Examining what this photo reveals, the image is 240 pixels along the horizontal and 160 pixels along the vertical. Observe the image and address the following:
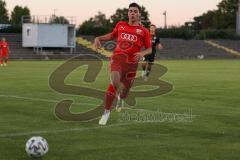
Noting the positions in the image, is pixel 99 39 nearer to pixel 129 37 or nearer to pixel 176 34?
pixel 129 37

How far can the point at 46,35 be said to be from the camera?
63.5 meters

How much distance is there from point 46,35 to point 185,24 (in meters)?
81.4

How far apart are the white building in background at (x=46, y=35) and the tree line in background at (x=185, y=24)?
300cm

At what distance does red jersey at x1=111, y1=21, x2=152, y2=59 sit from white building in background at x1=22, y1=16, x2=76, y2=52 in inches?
2049

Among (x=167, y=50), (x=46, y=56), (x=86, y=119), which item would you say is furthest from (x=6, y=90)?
(x=167, y=50)

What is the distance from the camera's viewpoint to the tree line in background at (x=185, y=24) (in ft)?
260

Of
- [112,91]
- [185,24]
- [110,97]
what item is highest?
[185,24]

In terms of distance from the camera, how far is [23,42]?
210ft

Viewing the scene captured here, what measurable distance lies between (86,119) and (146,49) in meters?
1.88

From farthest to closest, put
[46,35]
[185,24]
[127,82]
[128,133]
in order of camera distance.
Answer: [185,24] < [46,35] < [127,82] < [128,133]

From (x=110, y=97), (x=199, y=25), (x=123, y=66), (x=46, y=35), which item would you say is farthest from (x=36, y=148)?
(x=199, y=25)

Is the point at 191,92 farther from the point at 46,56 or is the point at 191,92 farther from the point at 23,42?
the point at 23,42

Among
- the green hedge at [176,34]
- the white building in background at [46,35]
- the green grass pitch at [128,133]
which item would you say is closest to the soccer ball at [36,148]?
the green grass pitch at [128,133]

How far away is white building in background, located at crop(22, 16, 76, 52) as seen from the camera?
62.8 m
